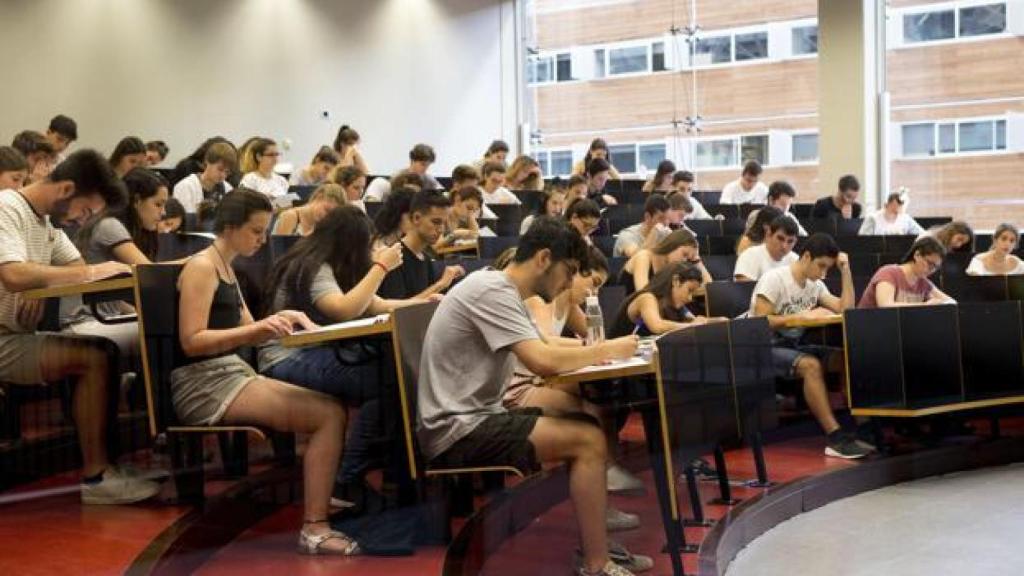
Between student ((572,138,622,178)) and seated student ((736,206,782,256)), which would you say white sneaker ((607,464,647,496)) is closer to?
seated student ((736,206,782,256))

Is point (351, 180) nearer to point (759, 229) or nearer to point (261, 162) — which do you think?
point (261, 162)

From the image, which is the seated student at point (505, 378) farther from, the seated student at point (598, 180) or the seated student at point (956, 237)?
the seated student at point (598, 180)

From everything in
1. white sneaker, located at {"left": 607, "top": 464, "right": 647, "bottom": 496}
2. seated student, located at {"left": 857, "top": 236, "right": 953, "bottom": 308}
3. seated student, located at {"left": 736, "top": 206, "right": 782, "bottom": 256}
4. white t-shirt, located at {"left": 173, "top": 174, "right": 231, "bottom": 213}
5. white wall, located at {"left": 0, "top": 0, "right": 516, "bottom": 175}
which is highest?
white wall, located at {"left": 0, "top": 0, "right": 516, "bottom": 175}

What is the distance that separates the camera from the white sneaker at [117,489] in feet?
10.3

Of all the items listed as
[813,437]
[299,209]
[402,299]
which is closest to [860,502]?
[813,437]

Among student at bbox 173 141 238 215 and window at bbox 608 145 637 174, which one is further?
window at bbox 608 145 637 174

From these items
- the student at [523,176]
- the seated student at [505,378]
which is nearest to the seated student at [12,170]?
the seated student at [505,378]

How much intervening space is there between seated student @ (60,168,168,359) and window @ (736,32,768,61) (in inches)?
376

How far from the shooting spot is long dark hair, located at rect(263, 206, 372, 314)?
4339 mm

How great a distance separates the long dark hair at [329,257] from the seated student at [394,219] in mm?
522

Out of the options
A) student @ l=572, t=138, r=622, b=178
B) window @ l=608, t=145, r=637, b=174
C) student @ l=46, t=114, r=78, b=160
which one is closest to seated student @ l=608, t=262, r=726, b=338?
student @ l=46, t=114, r=78, b=160

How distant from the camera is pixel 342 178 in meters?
7.79

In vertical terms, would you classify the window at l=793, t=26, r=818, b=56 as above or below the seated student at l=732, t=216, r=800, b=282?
above

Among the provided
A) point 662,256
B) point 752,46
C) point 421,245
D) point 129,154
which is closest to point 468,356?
point 421,245
